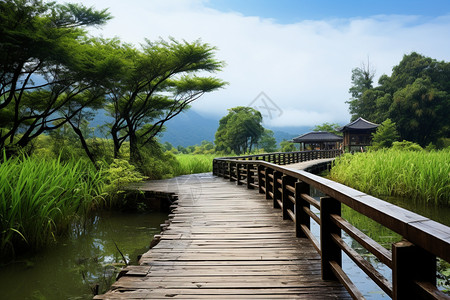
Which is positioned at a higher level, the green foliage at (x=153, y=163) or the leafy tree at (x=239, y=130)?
the leafy tree at (x=239, y=130)

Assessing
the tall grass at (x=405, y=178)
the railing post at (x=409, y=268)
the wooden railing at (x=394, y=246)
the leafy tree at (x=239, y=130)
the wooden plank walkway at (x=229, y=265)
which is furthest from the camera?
the leafy tree at (x=239, y=130)

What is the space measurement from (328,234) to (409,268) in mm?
1146

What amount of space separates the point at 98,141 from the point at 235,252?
12.6 metres

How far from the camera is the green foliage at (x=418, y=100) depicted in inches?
1296

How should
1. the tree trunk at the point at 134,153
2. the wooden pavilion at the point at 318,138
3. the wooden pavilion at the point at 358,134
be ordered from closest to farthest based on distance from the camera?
the tree trunk at the point at 134,153 < the wooden pavilion at the point at 358,134 < the wooden pavilion at the point at 318,138

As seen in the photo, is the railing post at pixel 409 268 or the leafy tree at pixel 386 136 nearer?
the railing post at pixel 409 268

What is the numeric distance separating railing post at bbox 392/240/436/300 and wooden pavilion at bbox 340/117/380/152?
3414 cm

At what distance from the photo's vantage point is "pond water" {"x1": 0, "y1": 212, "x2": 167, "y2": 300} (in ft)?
12.6

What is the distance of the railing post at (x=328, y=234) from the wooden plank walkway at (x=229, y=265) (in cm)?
15

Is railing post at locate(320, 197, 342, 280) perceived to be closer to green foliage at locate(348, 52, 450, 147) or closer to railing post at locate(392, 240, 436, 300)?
railing post at locate(392, 240, 436, 300)

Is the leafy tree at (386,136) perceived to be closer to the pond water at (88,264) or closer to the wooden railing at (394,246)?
the pond water at (88,264)

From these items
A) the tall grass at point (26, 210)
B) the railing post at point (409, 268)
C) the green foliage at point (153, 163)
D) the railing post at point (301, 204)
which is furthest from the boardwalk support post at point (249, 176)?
the railing post at point (409, 268)

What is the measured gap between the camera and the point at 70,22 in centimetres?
1233

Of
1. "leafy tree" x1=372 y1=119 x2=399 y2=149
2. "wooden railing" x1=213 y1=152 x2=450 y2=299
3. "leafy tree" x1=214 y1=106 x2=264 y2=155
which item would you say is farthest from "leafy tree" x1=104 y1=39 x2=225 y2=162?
"leafy tree" x1=214 y1=106 x2=264 y2=155
